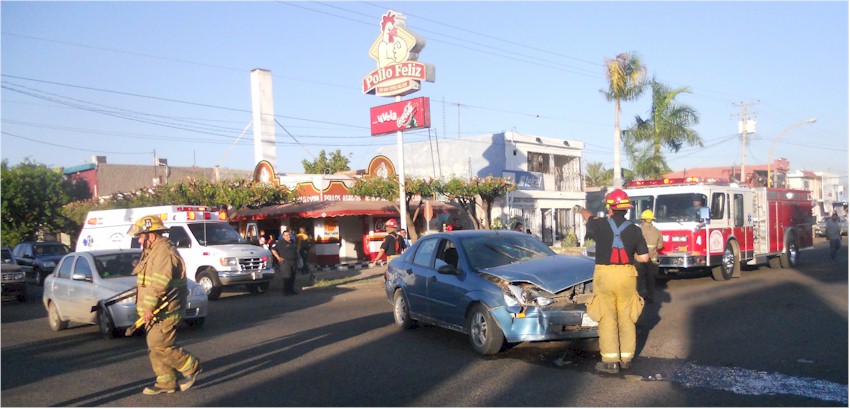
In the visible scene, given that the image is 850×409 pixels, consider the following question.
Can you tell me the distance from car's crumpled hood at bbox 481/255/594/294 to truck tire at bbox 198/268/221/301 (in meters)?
9.91

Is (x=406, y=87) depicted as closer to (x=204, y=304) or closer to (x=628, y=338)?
(x=204, y=304)

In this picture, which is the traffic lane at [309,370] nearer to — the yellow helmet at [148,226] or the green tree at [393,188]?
the yellow helmet at [148,226]

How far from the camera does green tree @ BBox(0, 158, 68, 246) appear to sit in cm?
3219

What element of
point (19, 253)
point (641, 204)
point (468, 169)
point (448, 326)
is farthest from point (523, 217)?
point (448, 326)

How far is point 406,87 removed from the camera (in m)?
23.7

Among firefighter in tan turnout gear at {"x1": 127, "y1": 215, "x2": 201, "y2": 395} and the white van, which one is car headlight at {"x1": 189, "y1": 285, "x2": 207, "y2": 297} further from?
the white van

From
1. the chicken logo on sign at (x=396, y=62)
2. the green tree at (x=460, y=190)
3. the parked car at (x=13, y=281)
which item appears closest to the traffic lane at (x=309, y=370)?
the parked car at (x=13, y=281)

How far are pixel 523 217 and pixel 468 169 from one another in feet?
11.6

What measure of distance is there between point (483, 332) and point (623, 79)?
22.6m

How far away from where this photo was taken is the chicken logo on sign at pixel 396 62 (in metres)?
23.3

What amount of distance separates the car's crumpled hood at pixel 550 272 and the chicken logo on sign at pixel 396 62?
47.9ft

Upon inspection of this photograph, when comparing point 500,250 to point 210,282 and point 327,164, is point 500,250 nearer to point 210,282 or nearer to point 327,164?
point 210,282

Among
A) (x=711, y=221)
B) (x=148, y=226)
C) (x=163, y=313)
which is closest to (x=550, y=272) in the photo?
(x=163, y=313)

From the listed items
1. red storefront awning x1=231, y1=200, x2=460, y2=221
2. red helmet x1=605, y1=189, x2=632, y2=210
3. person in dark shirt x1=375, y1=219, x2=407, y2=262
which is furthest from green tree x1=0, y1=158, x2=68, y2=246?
red helmet x1=605, y1=189, x2=632, y2=210
